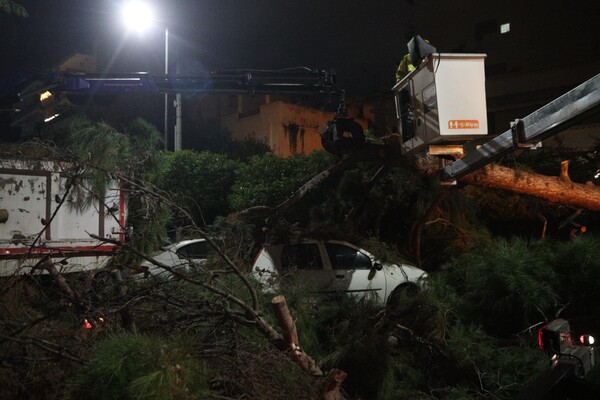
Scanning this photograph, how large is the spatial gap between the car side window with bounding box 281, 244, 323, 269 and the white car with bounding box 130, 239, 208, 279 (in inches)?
48.8

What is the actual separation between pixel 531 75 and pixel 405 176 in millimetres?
12494

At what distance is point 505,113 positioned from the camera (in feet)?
61.5

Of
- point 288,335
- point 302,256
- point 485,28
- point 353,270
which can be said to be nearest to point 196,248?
point 302,256

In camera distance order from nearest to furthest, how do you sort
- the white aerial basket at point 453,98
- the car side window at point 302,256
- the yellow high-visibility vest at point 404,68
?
the white aerial basket at point 453,98
the yellow high-visibility vest at point 404,68
the car side window at point 302,256

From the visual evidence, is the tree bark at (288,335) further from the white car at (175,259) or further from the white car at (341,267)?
the white car at (341,267)

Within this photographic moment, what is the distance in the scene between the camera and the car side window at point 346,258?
25.4 feet

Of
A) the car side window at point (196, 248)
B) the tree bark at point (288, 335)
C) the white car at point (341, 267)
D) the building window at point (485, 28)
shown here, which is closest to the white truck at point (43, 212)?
the car side window at point (196, 248)

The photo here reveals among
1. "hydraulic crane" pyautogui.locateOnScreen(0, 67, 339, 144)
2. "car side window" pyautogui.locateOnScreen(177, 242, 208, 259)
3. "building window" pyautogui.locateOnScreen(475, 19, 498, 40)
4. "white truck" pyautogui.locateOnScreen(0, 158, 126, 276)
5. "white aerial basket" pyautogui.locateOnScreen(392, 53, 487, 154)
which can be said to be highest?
"building window" pyautogui.locateOnScreen(475, 19, 498, 40)

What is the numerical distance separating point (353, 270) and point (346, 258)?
0.23m

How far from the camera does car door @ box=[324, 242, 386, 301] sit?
751cm

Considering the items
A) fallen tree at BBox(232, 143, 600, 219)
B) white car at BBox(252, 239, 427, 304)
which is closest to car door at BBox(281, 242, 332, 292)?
white car at BBox(252, 239, 427, 304)

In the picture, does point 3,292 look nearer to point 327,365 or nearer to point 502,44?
point 327,365

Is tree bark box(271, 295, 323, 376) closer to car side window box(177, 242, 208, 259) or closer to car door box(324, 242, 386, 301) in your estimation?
car door box(324, 242, 386, 301)

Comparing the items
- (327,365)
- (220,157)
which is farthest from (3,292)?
(220,157)
